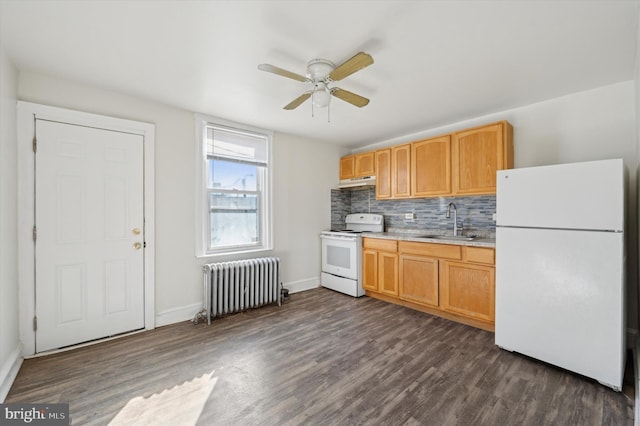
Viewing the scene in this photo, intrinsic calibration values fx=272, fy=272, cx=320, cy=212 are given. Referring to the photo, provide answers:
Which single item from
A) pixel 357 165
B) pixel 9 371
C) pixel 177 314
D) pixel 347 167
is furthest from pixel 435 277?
pixel 9 371

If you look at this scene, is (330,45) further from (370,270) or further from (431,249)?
(370,270)

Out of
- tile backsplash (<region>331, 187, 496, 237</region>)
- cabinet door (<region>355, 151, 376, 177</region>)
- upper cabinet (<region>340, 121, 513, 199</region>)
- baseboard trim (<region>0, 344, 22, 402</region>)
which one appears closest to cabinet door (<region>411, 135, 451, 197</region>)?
upper cabinet (<region>340, 121, 513, 199</region>)

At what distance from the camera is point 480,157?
3100 millimetres

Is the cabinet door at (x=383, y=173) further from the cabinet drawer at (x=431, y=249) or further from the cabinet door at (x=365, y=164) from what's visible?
the cabinet drawer at (x=431, y=249)

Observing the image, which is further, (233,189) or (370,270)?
(370,270)

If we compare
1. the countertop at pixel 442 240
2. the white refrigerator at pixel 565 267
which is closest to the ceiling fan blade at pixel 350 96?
the white refrigerator at pixel 565 267

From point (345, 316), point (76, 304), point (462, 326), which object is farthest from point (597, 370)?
point (76, 304)

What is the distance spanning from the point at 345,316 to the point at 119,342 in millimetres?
2330

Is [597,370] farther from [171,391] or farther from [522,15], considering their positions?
[171,391]

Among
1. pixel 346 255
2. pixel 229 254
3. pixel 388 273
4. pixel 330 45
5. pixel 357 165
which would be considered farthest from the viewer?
pixel 357 165

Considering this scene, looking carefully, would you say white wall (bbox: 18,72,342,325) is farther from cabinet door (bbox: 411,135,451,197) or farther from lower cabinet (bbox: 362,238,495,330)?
cabinet door (bbox: 411,135,451,197)

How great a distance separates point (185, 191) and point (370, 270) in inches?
105

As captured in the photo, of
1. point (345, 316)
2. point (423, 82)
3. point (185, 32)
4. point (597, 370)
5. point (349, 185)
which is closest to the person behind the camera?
point (185, 32)

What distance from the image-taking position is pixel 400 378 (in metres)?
2.05
